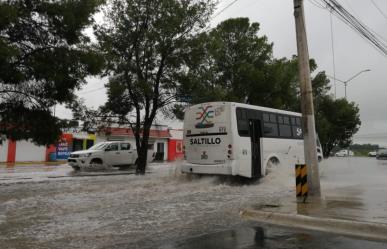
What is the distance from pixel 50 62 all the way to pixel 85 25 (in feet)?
6.29

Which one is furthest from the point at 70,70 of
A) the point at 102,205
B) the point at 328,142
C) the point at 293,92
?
the point at 328,142

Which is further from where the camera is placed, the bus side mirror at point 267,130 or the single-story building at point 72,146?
the single-story building at point 72,146

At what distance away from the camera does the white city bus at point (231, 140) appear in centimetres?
1452

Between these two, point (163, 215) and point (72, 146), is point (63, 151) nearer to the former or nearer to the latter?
point (72, 146)

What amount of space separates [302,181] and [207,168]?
467cm

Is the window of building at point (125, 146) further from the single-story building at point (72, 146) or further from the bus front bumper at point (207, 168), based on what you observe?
the bus front bumper at point (207, 168)

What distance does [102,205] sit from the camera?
1059 centimetres

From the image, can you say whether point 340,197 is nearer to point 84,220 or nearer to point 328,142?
point 84,220

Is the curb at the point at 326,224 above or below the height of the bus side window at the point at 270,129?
below

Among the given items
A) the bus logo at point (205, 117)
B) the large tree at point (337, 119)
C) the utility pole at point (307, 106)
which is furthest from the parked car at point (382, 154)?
the utility pole at point (307, 106)

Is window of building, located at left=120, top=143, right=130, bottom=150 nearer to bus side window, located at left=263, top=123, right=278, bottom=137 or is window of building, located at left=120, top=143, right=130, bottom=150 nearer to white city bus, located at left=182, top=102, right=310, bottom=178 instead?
white city bus, located at left=182, top=102, right=310, bottom=178

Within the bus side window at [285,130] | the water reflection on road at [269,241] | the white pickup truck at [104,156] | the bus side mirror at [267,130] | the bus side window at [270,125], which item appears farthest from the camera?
the white pickup truck at [104,156]

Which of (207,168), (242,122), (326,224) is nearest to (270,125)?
(242,122)

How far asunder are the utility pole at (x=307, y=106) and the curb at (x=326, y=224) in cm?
338
